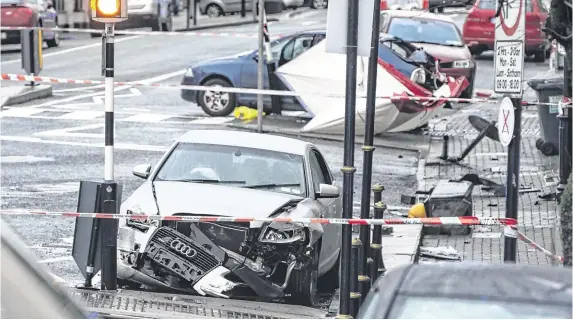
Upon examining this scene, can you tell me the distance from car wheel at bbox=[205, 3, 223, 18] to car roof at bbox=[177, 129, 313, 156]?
3979 cm

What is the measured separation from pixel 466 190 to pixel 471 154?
5666 millimetres

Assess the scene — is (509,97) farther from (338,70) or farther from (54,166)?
(338,70)

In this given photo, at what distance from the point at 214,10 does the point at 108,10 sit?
41.4 meters

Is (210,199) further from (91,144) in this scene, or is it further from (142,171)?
(91,144)

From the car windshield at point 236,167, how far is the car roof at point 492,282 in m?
6.32

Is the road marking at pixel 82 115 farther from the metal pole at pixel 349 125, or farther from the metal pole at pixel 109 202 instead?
the metal pole at pixel 349 125

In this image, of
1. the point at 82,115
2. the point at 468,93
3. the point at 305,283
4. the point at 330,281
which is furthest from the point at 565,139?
the point at 82,115

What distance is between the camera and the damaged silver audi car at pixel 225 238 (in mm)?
9977

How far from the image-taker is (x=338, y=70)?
21.2 m

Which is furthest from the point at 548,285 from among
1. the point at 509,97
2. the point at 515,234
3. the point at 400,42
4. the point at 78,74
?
the point at 78,74

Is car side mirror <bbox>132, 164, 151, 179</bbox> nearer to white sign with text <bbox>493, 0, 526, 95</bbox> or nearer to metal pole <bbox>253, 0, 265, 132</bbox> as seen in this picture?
white sign with text <bbox>493, 0, 526, 95</bbox>

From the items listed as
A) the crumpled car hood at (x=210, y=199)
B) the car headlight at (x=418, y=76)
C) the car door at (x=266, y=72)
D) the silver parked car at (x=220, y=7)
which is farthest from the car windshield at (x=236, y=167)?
the silver parked car at (x=220, y=7)

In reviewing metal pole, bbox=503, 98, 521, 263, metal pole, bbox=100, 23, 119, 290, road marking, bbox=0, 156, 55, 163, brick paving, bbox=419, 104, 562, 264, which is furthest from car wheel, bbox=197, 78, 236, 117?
metal pole, bbox=503, 98, 521, 263

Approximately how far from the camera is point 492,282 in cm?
452
